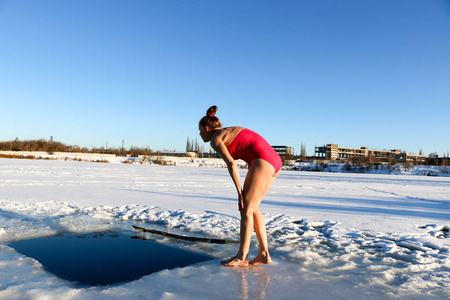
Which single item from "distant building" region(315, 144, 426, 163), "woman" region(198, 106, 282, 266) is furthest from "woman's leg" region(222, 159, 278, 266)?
"distant building" region(315, 144, 426, 163)

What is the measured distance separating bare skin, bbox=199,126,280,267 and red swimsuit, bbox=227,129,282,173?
36mm

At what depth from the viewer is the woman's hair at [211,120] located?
2484 millimetres

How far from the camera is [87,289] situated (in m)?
1.89

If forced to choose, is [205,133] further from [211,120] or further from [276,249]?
[276,249]

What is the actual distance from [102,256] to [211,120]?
4.96 ft

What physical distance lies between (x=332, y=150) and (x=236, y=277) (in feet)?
337

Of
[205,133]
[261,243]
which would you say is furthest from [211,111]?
[261,243]

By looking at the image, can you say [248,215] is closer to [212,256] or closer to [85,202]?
[212,256]

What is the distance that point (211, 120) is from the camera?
2492mm

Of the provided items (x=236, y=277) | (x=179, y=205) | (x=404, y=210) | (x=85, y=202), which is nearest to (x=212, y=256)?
(x=236, y=277)

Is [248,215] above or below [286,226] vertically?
above

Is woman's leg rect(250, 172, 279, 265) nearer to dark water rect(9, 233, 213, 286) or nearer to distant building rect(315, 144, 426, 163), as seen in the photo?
dark water rect(9, 233, 213, 286)

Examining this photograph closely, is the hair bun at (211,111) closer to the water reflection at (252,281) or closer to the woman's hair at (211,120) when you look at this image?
the woman's hair at (211,120)

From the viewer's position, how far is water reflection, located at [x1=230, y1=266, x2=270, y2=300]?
1.87 m
